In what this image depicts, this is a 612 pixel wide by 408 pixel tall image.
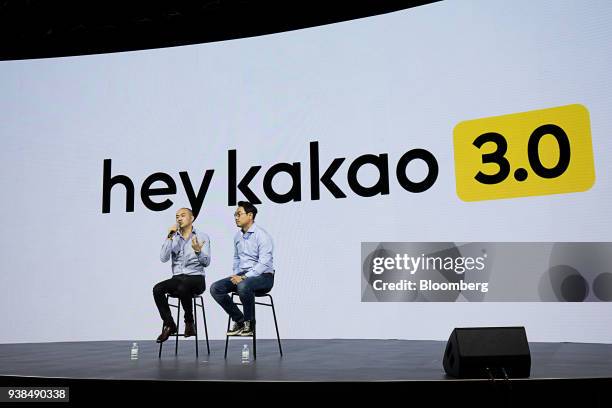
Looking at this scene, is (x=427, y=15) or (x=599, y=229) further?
(x=427, y=15)

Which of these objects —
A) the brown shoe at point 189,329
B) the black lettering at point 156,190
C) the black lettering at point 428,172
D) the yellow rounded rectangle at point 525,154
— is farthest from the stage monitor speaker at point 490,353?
the black lettering at point 156,190

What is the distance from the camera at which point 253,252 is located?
14.0 feet

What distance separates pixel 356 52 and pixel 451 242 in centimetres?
193

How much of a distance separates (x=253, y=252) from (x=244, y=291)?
0.32 metres

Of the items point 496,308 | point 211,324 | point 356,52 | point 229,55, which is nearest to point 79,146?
point 229,55

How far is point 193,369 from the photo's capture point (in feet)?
11.0

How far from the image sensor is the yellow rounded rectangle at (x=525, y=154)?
4844mm

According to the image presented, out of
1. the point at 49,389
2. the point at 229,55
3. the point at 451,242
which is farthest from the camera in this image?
the point at 229,55

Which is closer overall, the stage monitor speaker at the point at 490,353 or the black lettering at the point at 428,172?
the stage monitor speaker at the point at 490,353

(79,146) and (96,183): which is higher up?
(79,146)

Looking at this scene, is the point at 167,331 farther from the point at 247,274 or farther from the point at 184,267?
the point at 247,274

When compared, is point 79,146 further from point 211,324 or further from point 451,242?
point 451,242

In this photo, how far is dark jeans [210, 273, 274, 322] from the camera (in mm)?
4059

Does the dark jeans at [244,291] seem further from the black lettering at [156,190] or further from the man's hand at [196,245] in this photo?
the black lettering at [156,190]
